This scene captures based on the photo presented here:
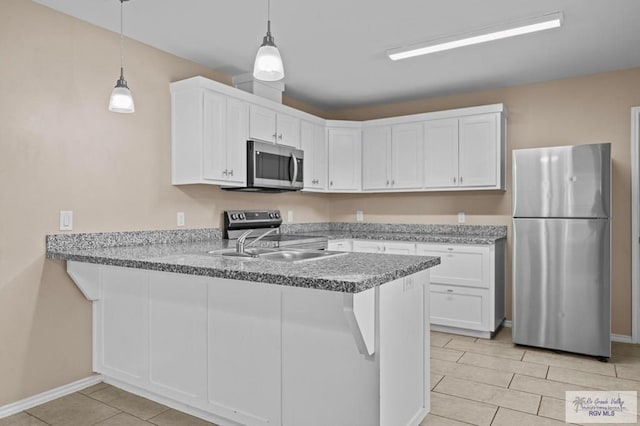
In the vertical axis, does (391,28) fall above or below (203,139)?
above

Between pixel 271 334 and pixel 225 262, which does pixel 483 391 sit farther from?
pixel 225 262

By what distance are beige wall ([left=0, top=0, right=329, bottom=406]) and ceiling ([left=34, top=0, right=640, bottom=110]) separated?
0.78 ft

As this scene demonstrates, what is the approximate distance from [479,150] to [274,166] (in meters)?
2.07

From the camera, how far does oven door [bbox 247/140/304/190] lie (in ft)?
12.2

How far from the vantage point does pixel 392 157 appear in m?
4.81

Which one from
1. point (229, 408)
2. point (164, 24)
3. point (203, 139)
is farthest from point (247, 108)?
point (229, 408)

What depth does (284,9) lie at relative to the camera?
8.86 feet

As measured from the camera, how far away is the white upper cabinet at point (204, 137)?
3326 mm

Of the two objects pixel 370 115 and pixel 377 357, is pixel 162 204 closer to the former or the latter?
pixel 377 357

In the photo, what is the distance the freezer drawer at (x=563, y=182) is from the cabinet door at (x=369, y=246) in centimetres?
139

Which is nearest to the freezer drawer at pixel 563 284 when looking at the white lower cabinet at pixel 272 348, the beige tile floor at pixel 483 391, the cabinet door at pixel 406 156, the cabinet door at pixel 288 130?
the beige tile floor at pixel 483 391

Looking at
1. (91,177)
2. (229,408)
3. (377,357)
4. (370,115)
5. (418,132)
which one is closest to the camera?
(377,357)

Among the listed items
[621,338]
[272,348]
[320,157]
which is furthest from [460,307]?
[272,348]

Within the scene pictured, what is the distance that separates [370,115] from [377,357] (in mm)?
3958
